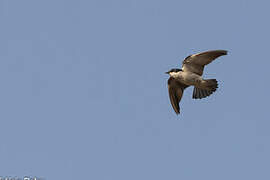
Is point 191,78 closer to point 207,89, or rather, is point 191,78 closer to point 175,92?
point 207,89

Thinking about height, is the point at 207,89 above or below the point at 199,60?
below

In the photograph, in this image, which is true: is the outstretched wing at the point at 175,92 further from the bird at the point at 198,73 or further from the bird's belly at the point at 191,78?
the bird's belly at the point at 191,78

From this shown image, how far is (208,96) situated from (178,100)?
1690 mm

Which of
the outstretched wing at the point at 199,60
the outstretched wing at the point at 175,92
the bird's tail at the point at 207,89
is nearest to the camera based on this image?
the outstretched wing at the point at 199,60

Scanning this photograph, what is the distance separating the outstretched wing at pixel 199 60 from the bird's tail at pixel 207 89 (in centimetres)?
47

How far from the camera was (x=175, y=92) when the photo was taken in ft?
95.6

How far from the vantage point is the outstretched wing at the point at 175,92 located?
29.0 m

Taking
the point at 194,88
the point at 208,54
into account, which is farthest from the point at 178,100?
the point at 208,54

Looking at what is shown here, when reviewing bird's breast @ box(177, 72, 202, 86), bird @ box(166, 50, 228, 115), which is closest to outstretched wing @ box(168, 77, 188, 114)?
bird @ box(166, 50, 228, 115)

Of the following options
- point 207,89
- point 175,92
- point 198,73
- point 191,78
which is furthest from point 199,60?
point 175,92

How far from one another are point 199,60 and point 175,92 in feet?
7.17

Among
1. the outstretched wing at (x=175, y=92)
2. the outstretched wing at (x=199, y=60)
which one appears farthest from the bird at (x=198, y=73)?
the outstretched wing at (x=175, y=92)

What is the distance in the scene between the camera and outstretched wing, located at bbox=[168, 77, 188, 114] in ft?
95.0

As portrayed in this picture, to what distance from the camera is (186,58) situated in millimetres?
27297
